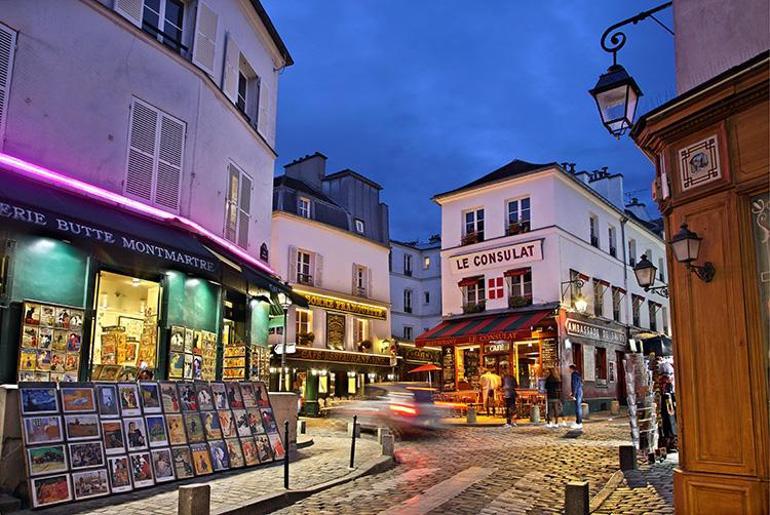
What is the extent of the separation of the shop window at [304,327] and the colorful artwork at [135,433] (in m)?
19.3

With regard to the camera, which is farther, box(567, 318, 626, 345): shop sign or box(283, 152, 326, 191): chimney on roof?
box(283, 152, 326, 191): chimney on roof

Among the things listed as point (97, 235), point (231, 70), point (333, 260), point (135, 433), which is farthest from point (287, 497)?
point (333, 260)

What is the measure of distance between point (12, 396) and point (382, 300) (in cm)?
2616

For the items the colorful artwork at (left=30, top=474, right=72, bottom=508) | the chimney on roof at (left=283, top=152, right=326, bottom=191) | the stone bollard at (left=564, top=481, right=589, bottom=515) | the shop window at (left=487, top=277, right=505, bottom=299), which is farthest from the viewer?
the chimney on roof at (left=283, top=152, right=326, bottom=191)

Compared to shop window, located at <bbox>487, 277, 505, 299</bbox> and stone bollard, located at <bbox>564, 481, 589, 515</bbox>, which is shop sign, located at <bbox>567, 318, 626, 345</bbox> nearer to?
shop window, located at <bbox>487, 277, 505, 299</bbox>

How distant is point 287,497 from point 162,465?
171cm

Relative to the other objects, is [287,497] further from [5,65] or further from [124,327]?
[5,65]

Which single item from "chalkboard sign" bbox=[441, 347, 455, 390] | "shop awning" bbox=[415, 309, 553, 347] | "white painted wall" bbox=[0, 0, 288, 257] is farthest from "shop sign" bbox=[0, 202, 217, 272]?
"chalkboard sign" bbox=[441, 347, 455, 390]

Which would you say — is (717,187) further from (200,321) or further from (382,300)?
(382,300)

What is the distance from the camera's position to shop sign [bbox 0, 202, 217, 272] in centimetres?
720

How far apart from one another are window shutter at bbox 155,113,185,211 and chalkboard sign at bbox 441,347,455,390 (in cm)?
1705

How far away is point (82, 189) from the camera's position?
30.5 ft

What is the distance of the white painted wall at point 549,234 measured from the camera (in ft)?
78.9

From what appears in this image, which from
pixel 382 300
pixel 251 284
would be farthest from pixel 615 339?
pixel 251 284
